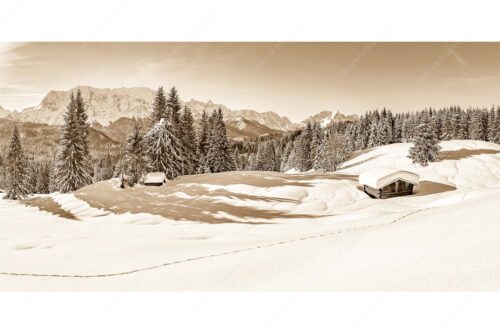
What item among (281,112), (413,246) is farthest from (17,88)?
(413,246)

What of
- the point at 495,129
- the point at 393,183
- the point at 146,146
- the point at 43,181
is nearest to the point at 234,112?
the point at 146,146

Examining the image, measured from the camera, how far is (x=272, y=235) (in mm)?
Answer: 9781

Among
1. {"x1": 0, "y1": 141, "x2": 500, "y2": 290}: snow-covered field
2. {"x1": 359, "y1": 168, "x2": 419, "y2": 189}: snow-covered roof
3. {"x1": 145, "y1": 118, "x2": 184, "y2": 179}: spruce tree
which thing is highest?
{"x1": 145, "y1": 118, "x2": 184, "y2": 179}: spruce tree

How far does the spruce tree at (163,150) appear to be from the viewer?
13711 mm

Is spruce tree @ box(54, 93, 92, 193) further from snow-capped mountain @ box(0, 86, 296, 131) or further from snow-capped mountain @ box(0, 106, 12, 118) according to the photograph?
snow-capped mountain @ box(0, 106, 12, 118)

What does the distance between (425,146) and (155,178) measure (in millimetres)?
11668

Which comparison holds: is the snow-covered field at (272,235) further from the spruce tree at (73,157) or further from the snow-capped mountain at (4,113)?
the snow-capped mountain at (4,113)

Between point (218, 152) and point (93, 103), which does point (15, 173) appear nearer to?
point (93, 103)

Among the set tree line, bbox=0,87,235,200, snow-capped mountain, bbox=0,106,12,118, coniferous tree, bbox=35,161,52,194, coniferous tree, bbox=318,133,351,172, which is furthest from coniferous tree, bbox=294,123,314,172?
snow-capped mountain, bbox=0,106,12,118

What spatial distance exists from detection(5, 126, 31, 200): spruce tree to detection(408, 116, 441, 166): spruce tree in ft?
47.2

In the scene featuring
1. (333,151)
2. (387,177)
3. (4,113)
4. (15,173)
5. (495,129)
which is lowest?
(15,173)

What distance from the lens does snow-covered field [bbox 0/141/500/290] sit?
5547mm

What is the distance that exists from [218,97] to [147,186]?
5.30 meters
